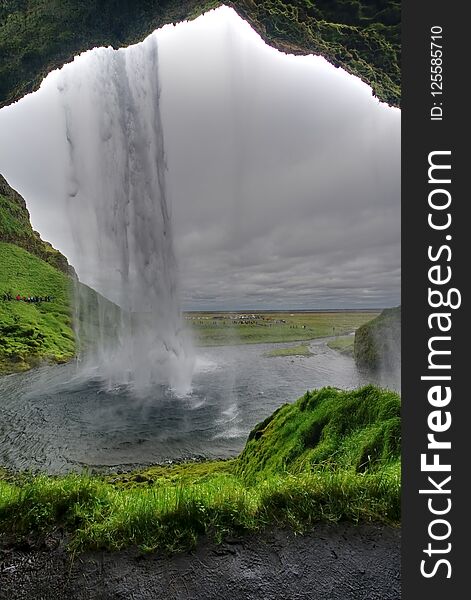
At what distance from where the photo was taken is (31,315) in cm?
5300

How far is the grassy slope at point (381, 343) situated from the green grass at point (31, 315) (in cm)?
3440

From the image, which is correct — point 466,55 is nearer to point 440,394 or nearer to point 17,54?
point 440,394

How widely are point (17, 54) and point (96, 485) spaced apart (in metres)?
23.9

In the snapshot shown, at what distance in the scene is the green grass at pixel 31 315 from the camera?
3859cm

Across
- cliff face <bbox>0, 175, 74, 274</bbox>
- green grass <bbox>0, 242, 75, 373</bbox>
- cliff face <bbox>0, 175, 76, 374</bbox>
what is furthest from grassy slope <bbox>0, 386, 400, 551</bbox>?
cliff face <bbox>0, 175, 74, 274</bbox>

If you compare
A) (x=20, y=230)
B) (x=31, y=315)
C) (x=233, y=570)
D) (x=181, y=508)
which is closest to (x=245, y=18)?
(x=181, y=508)

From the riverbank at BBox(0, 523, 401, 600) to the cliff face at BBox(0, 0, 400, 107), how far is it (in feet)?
67.6

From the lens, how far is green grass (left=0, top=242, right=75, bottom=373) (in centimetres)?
3859

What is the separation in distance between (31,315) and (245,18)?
5251 centimetres

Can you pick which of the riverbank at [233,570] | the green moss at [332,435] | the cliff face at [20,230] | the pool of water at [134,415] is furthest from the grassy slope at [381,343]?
the cliff face at [20,230]

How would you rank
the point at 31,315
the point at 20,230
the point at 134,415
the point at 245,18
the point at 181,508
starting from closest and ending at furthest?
the point at 181,508 < the point at 245,18 < the point at 134,415 < the point at 31,315 < the point at 20,230

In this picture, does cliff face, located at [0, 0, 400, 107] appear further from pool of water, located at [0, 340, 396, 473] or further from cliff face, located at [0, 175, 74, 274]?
cliff face, located at [0, 175, 74, 274]

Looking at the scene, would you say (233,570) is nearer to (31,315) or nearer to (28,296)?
(31,315)

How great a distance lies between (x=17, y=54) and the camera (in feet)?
58.9
